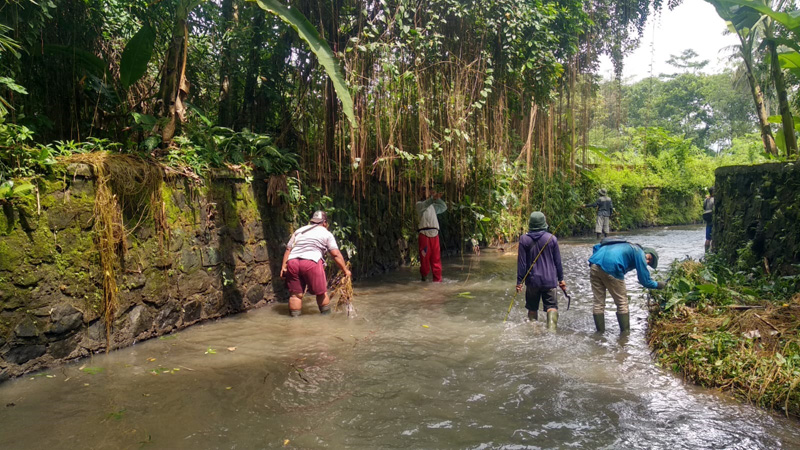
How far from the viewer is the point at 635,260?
254 inches

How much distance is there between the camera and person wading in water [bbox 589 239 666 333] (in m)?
6.46

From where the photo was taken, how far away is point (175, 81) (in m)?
6.96

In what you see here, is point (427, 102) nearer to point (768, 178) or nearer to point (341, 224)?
point (341, 224)

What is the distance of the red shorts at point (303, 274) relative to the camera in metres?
7.53

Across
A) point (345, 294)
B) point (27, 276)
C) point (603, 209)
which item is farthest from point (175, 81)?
point (603, 209)

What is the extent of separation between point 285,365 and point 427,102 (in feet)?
18.0

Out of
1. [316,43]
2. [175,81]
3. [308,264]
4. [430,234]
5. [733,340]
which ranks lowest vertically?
[733,340]

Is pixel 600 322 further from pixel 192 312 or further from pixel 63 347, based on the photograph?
pixel 63 347

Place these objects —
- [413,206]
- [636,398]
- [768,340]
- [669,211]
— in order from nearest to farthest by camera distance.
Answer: [636,398], [768,340], [413,206], [669,211]

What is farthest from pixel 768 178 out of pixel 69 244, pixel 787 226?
pixel 69 244

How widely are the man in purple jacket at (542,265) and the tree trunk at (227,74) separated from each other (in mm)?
5643

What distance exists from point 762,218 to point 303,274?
671cm

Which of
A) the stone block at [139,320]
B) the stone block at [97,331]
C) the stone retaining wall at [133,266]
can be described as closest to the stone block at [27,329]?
the stone retaining wall at [133,266]

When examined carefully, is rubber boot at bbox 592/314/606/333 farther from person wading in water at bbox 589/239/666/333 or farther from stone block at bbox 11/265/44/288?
stone block at bbox 11/265/44/288
